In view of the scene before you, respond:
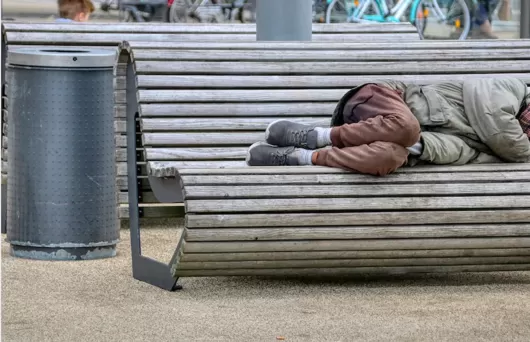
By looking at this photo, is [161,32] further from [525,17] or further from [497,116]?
[525,17]

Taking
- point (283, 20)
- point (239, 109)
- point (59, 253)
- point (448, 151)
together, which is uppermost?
point (283, 20)

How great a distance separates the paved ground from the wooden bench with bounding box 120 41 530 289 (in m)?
0.12

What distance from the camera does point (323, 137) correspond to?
5031 mm

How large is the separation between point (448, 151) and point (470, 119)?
19 centimetres

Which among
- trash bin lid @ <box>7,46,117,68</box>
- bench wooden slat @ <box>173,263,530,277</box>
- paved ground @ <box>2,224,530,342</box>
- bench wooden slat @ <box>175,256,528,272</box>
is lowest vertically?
paved ground @ <box>2,224,530,342</box>

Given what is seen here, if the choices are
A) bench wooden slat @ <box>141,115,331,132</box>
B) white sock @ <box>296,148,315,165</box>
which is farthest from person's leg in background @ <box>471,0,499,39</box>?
white sock @ <box>296,148,315,165</box>

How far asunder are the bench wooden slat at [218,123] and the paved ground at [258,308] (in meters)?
0.67

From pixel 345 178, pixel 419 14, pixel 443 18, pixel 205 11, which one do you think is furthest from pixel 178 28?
pixel 443 18

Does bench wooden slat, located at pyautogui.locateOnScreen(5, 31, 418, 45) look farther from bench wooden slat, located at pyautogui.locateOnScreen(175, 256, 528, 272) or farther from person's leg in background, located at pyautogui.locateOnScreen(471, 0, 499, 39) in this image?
person's leg in background, located at pyautogui.locateOnScreen(471, 0, 499, 39)

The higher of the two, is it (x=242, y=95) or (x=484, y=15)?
(x=242, y=95)

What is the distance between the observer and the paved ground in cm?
424

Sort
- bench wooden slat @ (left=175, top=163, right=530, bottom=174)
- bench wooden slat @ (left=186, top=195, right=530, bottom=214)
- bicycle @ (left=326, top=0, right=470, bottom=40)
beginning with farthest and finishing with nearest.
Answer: bicycle @ (left=326, top=0, right=470, bottom=40) < bench wooden slat @ (left=175, top=163, right=530, bottom=174) < bench wooden slat @ (left=186, top=195, right=530, bottom=214)

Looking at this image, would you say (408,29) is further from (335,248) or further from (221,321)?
(221,321)

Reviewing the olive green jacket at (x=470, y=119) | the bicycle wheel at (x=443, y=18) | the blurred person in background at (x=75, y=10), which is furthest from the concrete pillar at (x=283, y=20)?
the bicycle wheel at (x=443, y=18)
